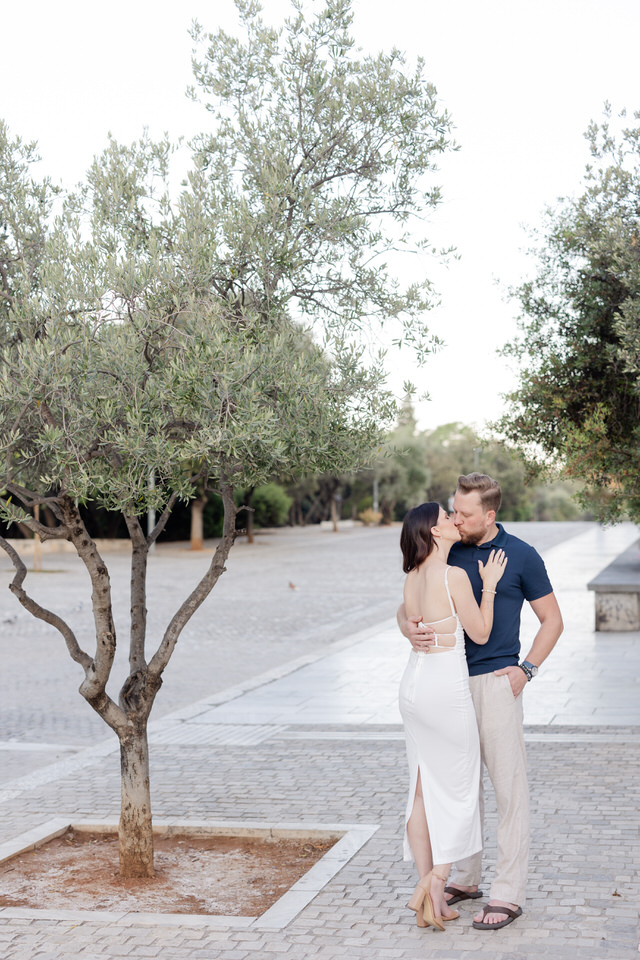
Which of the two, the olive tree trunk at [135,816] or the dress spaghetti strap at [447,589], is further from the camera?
the olive tree trunk at [135,816]

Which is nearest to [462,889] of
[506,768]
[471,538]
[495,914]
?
[495,914]

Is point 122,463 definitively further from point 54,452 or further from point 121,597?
point 121,597

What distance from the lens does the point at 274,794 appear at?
6934 millimetres

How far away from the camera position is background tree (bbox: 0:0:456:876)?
4.55 metres

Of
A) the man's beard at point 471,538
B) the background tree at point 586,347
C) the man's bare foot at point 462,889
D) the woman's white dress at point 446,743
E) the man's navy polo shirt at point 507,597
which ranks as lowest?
the man's bare foot at point 462,889

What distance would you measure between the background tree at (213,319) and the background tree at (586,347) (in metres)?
2.88

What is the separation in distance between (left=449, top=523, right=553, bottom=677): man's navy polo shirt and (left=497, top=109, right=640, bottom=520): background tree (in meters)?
3.76

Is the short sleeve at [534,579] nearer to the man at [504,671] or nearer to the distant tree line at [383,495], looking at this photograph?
the man at [504,671]

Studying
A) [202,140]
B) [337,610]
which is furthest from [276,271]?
[337,610]

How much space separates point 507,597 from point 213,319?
172 cm

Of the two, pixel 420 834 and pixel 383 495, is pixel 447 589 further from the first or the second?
pixel 383 495

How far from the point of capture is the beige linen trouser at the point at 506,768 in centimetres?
444

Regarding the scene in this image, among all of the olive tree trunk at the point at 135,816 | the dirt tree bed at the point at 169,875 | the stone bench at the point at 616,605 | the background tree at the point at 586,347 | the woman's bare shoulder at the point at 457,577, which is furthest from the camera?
the stone bench at the point at 616,605

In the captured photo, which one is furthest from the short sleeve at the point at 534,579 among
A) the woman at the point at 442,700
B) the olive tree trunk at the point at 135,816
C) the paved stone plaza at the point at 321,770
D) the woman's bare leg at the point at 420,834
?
the olive tree trunk at the point at 135,816
